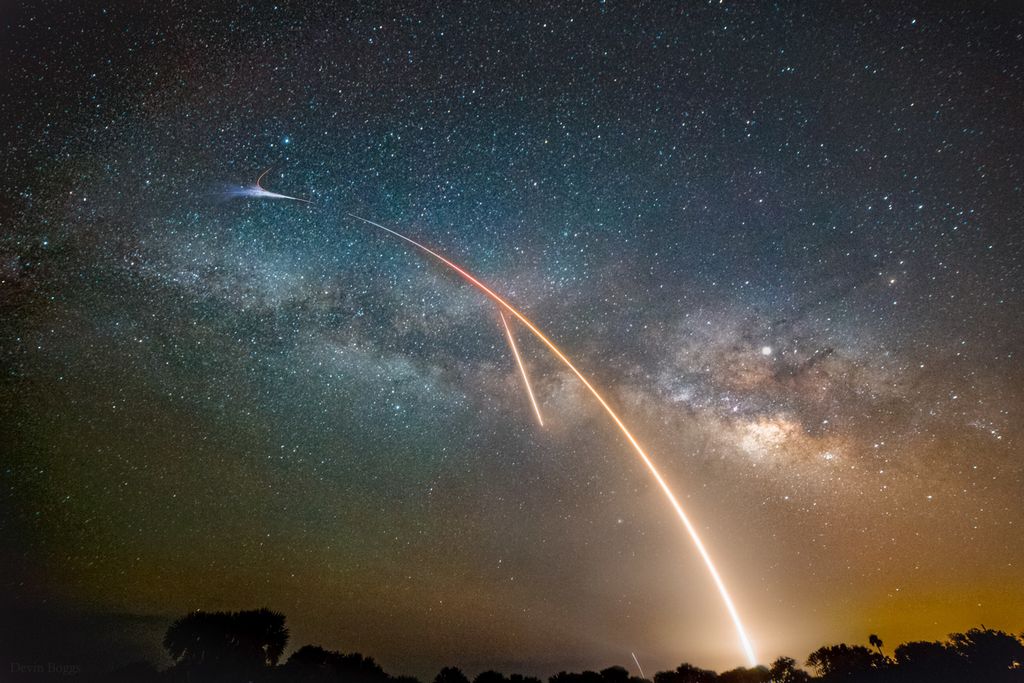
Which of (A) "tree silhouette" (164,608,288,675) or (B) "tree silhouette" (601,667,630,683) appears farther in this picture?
(B) "tree silhouette" (601,667,630,683)

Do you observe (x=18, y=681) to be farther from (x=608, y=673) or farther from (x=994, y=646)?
(x=994, y=646)

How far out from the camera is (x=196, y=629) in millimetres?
55500

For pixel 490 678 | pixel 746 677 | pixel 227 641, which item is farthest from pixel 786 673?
pixel 227 641

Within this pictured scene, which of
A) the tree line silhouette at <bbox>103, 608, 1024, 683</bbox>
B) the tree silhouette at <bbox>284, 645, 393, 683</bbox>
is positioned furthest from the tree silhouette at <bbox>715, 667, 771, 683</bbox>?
the tree silhouette at <bbox>284, 645, 393, 683</bbox>

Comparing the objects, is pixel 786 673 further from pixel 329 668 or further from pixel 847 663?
pixel 329 668

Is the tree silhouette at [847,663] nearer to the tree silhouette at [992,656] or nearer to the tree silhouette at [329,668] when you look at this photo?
the tree silhouette at [992,656]

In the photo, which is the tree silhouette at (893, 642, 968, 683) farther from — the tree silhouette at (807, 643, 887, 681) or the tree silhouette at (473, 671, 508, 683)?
the tree silhouette at (473, 671, 508, 683)

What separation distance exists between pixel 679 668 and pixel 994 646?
1537 inches

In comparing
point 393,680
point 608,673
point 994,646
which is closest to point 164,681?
point 393,680

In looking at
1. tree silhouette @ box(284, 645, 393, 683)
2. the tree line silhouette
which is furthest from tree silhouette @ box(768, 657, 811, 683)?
tree silhouette @ box(284, 645, 393, 683)

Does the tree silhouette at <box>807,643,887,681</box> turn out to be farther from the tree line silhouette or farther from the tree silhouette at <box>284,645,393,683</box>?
the tree silhouette at <box>284,645,393,683</box>

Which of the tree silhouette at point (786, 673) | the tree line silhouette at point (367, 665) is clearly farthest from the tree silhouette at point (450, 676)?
the tree silhouette at point (786, 673)

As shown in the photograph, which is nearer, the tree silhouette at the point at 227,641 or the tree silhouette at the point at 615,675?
the tree silhouette at the point at 227,641

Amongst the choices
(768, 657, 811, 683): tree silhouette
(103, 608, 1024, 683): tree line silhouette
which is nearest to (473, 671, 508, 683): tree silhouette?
(103, 608, 1024, 683): tree line silhouette
